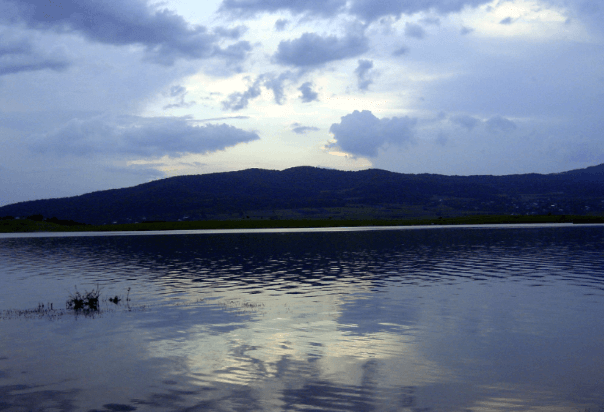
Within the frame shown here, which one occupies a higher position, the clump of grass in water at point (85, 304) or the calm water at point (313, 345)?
the clump of grass in water at point (85, 304)

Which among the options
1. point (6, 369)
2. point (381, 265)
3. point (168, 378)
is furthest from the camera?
point (381, 265)

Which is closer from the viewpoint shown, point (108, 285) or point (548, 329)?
point (548, 329)

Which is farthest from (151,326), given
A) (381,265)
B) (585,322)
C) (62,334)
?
(381,265)

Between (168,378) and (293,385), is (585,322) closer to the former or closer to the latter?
(293,385)

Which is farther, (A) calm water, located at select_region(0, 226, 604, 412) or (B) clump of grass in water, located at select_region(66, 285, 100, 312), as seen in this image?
(B) clump of grass in water, located at select_region(66, 285, 100, 312)

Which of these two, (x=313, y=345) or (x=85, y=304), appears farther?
(x=85, y=304)

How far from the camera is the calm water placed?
47.9 ft

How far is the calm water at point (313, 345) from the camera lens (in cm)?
1460

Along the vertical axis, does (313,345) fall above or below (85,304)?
below

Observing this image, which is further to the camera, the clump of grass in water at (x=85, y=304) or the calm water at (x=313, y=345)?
the clump of grass in water at (x=85, y=304)

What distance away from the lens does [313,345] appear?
2086 centimetres

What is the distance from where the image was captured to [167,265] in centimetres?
5812

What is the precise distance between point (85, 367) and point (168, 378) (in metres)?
3.54

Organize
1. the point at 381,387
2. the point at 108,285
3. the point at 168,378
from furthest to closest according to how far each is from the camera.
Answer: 1. the point at 108,285
2. the point at 168,378
3. the point at 381,387
